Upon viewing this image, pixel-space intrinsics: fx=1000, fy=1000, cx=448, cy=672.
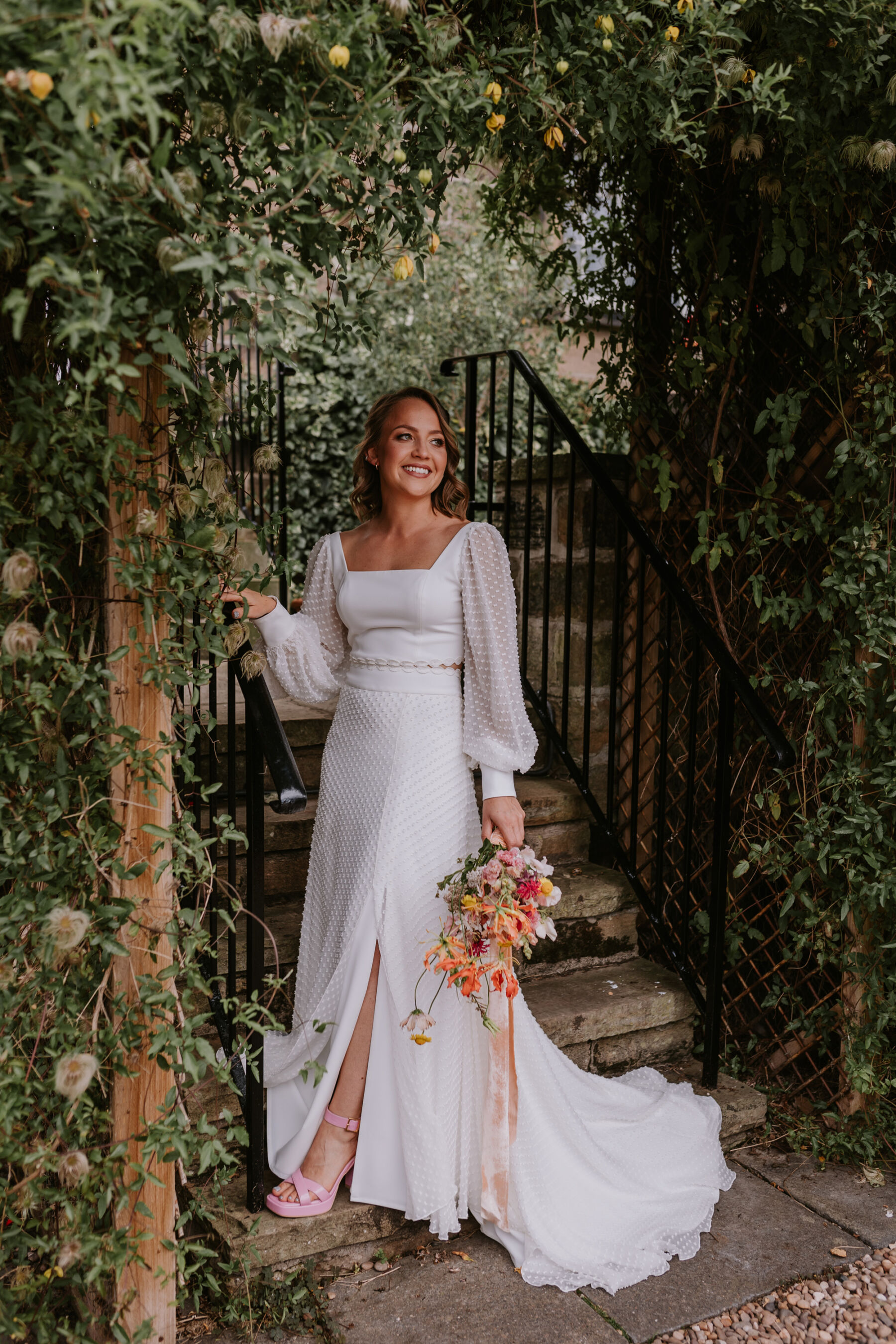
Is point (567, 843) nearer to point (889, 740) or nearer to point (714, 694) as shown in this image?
point (714, 694)

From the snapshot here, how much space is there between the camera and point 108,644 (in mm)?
1733

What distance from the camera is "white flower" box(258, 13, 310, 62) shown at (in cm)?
132

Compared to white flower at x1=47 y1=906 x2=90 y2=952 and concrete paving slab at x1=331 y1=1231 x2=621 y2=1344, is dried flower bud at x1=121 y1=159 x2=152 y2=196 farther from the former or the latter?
concrete paving slab at x1=331 y1=1231 x2=621 y2=1344

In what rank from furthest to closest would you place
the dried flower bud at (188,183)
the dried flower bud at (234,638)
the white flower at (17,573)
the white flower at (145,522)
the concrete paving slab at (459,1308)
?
the concrete paving slab at (459,1308)
the dried flower bud at (234,638)
the white flower at (145,522)
the white flower at (17,573)
the dried flower bud at (188,183)

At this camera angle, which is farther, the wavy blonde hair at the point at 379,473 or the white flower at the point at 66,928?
the wavy blonde hair at the point at 379,473

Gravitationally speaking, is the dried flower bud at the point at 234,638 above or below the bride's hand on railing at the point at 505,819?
above

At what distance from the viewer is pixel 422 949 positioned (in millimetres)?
2254

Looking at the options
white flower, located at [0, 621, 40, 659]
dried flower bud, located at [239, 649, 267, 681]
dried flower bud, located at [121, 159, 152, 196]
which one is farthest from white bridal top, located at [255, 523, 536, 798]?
dried flower bud, located at [121, 159, 152, 196]

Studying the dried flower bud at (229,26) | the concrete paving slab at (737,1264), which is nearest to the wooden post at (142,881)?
the dried flower bud at (229,26)

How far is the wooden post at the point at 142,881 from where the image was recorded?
1.69 m

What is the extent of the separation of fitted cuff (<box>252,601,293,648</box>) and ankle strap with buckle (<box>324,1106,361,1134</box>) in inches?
42.5

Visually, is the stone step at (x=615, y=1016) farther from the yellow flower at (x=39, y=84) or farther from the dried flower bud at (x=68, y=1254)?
the yellow flower at (x=39, y=84)

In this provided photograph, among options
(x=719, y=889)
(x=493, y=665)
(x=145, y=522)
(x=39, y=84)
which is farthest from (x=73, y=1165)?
(x=719, y=889)

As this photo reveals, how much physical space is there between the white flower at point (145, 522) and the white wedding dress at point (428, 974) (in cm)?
78
